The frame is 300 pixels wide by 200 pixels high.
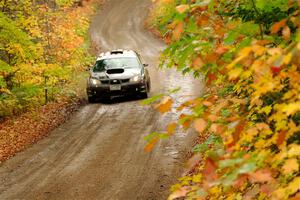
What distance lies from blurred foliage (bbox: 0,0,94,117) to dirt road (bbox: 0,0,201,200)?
175 cm

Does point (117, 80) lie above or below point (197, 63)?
below

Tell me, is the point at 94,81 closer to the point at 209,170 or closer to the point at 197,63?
the point at 197,63

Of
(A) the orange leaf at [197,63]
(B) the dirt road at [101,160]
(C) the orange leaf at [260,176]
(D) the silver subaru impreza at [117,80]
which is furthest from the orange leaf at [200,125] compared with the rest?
(D) the silver subaru impreza at [117,80]

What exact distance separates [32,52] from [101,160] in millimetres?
5397

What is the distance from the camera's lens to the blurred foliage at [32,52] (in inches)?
568

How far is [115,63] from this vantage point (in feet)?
59.3

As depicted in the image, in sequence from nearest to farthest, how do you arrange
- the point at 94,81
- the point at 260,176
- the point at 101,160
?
1. the point at 260,176
2. the point at 101,160
3. the point at 94,81

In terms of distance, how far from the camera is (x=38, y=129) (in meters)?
14.6

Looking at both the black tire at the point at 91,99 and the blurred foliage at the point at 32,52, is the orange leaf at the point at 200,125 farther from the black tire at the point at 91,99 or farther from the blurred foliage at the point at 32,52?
the black tire at the point at 91,99

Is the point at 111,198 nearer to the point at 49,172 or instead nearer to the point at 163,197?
the point at 163,197

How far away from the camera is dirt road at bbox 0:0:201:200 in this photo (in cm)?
946

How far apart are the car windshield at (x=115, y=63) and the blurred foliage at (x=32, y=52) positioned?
0.83 meters

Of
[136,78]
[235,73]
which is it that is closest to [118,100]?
[136,78]

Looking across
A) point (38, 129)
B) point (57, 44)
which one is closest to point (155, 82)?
point (57, 44)
